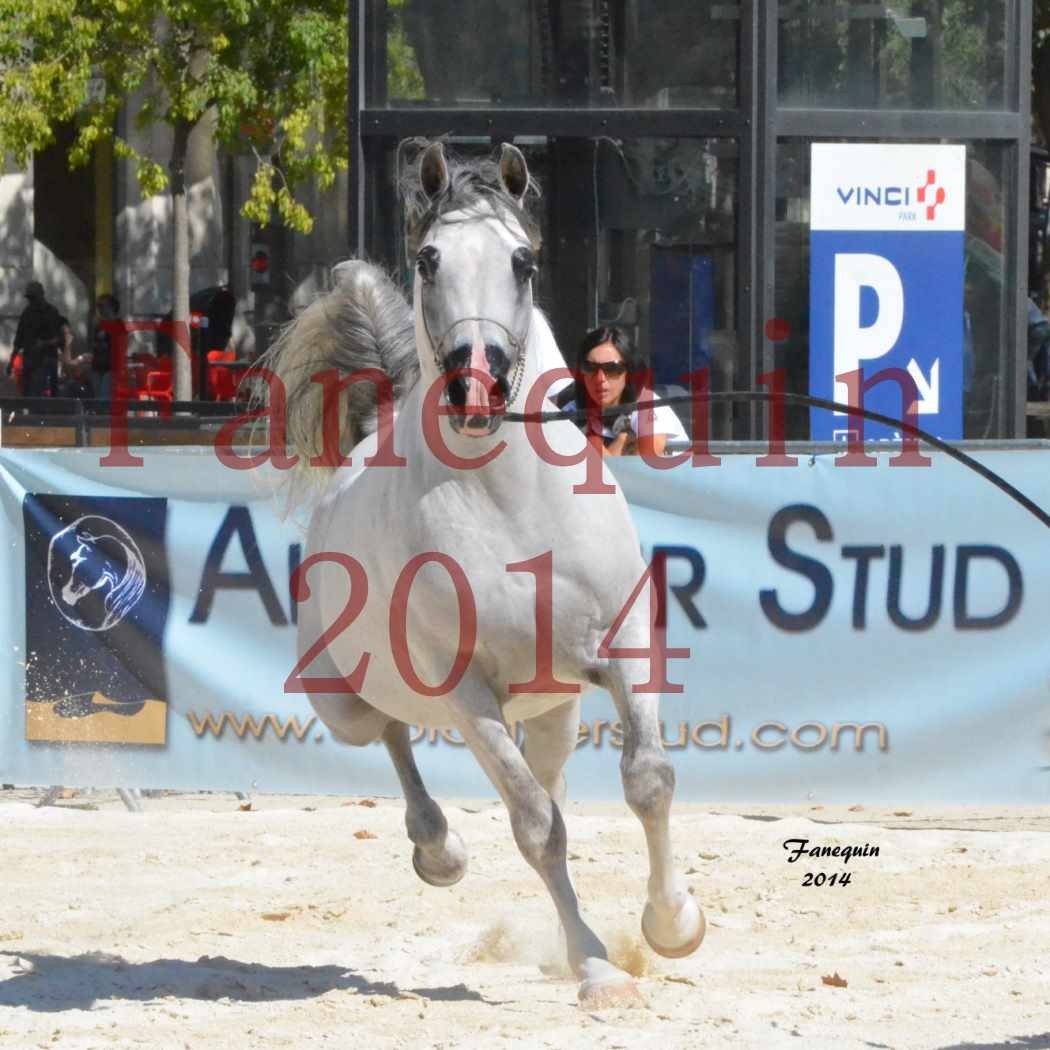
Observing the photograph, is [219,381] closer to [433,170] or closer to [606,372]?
[606,372]

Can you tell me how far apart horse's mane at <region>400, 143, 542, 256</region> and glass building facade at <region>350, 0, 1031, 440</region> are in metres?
4.73

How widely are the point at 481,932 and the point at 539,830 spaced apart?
1.20 m

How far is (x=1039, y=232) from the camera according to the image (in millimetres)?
22500

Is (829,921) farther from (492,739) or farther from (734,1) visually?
(734,1)

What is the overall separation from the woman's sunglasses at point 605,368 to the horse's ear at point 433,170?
2.32m

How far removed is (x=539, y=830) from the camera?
4.96 metres

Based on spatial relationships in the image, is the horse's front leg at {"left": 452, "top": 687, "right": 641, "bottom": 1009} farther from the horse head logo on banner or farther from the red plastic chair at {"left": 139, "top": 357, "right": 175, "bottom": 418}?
the red plastic chair at {"left": 139, "top": 357, "right": 175, "bottom": 418}

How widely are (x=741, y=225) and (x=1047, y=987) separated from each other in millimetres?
5118

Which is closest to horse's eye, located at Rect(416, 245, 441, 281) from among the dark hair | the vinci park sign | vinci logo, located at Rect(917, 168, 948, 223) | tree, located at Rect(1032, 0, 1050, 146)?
the dark hair

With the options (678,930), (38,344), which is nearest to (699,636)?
(678,930)

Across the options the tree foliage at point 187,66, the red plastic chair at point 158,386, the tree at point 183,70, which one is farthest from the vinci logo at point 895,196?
the tree foliage at point 187,66

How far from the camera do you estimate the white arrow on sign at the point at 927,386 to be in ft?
31.5

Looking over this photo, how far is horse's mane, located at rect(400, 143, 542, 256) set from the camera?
4.82 m

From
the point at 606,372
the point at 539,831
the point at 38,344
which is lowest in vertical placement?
the point at 539,831
